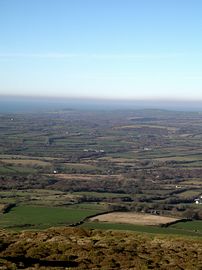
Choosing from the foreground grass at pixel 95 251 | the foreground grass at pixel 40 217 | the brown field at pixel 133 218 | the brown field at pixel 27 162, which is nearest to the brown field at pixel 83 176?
the brown field at pixel 27 162

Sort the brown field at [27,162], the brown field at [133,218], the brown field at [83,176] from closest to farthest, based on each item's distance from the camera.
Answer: the brown field at [133,218], the brown field at [83,176], the brown field at [27,162]

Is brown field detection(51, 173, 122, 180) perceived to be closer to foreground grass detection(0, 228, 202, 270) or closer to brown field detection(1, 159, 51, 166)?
brown field detection(1, 159, 51, 166)

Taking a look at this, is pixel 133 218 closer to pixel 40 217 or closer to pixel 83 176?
pixel 40 217

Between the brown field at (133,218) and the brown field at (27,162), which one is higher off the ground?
the brown field at (133,218)

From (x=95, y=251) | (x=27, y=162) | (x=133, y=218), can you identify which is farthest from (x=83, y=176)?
(x=95, y=251)

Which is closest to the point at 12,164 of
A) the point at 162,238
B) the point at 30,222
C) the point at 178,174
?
the point at 178,174

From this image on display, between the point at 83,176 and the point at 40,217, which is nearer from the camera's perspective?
the point at 40,217

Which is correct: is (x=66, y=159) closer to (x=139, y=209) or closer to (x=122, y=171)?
(x=122, y=171)

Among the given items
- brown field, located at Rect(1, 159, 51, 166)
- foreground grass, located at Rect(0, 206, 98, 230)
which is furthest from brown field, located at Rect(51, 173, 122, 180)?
foreground grass, located at Rect(0, 206, 98, 230)

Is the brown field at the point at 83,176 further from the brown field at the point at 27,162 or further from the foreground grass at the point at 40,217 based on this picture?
the foreground grass at the point at 40,217
